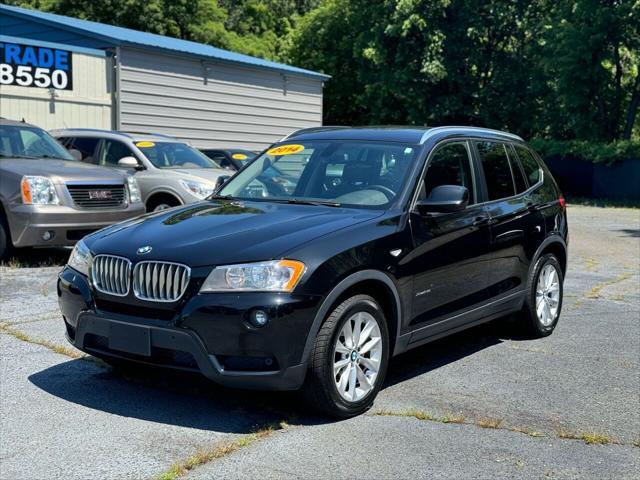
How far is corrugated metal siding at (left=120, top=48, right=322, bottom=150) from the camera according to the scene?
64.3 ft

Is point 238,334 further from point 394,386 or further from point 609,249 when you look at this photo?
point 609,249

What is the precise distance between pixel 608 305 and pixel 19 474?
21.3 feet

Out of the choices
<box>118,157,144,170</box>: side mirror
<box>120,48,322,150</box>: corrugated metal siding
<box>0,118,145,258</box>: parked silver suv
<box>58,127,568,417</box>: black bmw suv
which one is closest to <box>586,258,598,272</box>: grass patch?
<box>58,127,568,417</box>: black bmw suv

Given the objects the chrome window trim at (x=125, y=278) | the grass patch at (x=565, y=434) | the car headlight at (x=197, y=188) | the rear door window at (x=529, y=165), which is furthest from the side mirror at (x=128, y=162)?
the grass patch at (x=565, y=434)

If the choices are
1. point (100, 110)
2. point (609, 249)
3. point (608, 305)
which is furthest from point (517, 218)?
point (100, 110)

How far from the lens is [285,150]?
625cm

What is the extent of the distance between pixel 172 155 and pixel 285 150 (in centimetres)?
720

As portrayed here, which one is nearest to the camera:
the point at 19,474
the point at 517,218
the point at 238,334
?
the point at 19,474

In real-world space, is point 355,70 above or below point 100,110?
above

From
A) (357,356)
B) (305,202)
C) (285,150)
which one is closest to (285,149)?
(285,150)

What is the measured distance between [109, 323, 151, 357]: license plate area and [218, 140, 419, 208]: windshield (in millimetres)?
1555

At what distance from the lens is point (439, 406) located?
4.98 m

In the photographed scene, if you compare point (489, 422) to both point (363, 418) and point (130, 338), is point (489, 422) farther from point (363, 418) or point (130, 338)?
point (130, 338)

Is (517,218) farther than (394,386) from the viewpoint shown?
Yes
